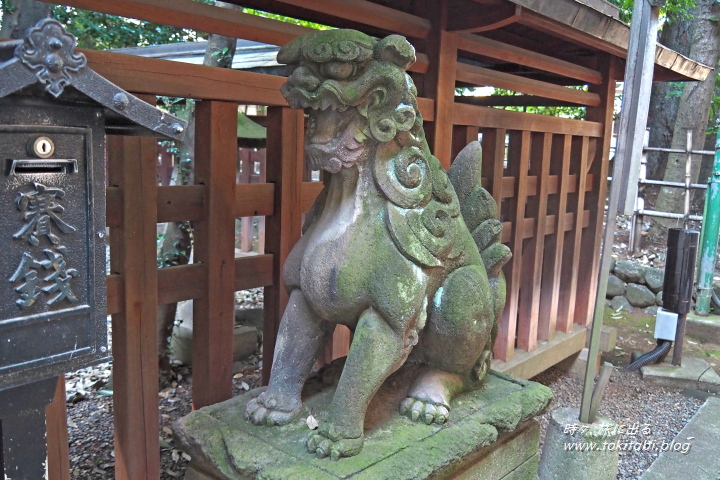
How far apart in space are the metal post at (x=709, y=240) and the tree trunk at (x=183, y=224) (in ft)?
16.6

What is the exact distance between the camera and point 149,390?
2.56m

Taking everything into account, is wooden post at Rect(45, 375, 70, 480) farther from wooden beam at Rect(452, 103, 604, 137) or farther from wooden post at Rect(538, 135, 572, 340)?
wooden post at Rect(538, 135, 572, 340)

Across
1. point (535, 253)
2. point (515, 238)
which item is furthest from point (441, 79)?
point (535, 253)

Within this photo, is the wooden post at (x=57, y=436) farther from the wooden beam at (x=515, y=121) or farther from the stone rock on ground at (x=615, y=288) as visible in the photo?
the stone rock on ground at (x=615, y=288)

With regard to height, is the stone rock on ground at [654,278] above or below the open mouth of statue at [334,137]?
below

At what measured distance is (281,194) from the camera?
2924mm

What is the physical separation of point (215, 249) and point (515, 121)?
2.44m

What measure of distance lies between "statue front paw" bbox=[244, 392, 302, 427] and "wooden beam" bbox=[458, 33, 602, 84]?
233 centimetres

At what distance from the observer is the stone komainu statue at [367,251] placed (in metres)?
2.10

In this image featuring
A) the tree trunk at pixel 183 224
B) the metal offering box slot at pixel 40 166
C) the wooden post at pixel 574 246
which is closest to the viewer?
the metal offering box slot at pixel 40 166

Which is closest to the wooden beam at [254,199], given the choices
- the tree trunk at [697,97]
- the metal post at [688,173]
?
the metal post at [688,173]

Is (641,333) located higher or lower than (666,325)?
lower

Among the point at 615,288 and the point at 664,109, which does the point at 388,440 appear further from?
the point at 664,109

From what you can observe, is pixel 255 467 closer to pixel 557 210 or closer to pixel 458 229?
pixel 458 229
